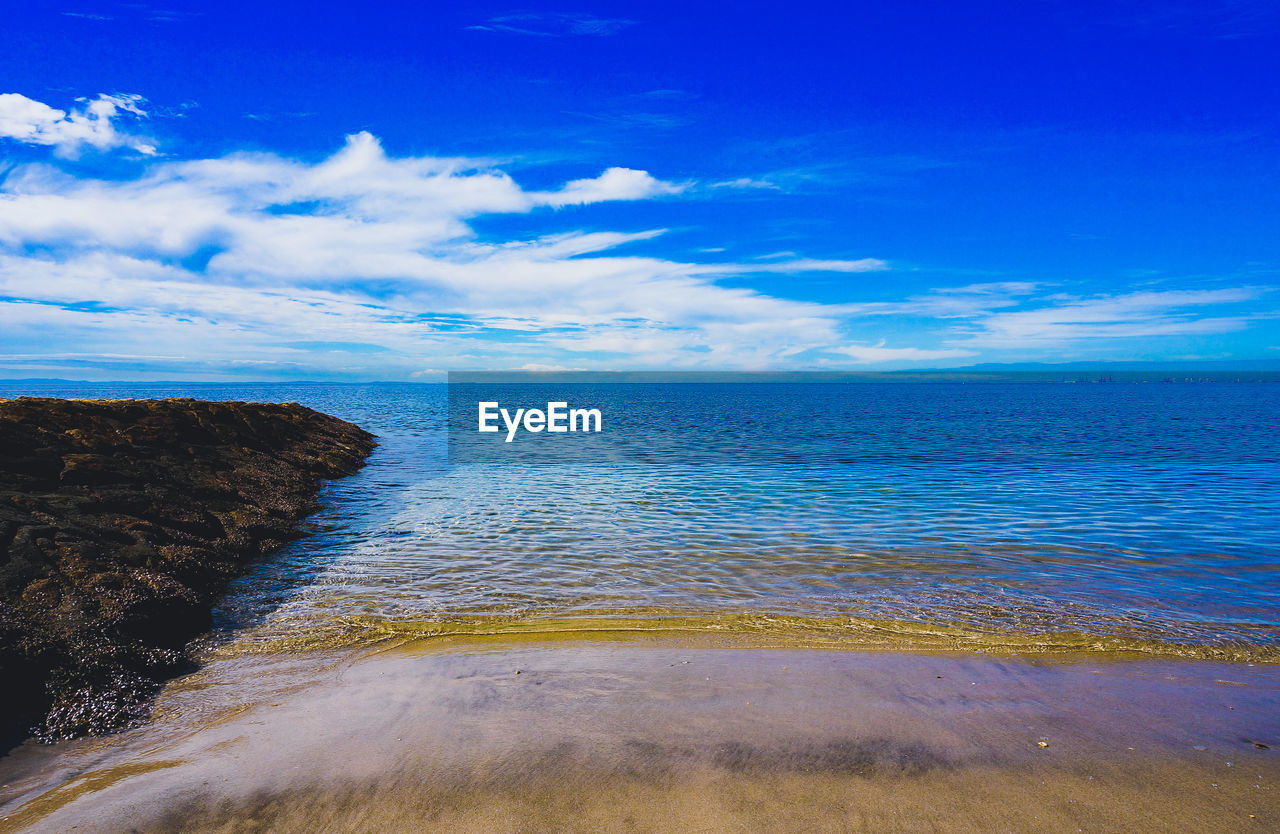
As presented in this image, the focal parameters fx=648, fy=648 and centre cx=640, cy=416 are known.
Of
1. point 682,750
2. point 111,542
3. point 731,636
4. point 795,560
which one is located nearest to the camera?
point 682,750

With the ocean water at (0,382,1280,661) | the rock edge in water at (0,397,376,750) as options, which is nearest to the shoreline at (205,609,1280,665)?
the ocean water at (0,382,1280,661)

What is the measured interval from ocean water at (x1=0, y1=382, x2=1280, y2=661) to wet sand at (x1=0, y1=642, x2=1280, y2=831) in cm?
137

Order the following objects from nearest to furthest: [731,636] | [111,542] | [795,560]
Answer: [731,636] < [111,542] < [795,560]

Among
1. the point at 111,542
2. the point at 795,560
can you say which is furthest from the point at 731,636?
the point at 111,542

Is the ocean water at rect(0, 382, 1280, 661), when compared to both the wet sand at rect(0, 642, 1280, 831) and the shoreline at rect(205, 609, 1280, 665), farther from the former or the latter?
the wet sand at rect(0, 642, 1280, 831)

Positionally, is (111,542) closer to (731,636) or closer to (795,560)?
(731,636)

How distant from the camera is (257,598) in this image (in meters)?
11.2

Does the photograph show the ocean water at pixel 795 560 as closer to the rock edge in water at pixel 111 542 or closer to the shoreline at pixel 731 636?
the shoreline at pixel 731 636

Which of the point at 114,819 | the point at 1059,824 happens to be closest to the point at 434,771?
the point at 114,819

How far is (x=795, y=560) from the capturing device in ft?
45.5

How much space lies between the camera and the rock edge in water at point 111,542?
699cm

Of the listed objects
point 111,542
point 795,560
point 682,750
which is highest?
point 111,542

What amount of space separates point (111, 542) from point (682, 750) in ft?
32.5

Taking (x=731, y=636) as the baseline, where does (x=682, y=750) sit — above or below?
above
